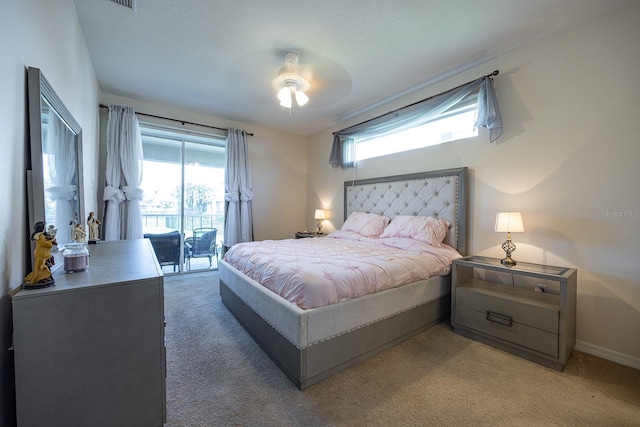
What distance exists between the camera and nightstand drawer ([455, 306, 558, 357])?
1820mm

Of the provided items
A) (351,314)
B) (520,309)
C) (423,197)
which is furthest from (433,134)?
(351,314)

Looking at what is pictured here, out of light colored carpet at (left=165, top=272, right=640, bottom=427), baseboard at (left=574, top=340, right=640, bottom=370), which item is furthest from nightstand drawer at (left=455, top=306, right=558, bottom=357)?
baseboard at (left=574, top=340, right=640, bottom=370)

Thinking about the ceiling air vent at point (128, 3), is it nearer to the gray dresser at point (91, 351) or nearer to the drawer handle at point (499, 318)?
the gray dresser at point (91, 351)

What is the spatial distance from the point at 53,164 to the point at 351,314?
6.57 ft

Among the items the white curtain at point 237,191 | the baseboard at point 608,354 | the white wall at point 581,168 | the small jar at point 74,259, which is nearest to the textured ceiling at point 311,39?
the white wall at point 581,168

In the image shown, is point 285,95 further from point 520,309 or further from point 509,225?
point 520,309

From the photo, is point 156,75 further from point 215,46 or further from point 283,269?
point 283,269

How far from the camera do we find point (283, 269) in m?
1.92

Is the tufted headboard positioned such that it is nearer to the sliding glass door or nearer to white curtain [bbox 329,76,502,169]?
white curtain [bbox 329,76,502,169]

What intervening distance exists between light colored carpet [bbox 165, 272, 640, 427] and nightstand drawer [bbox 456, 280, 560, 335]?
309 millimetres

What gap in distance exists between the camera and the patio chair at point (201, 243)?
4242 millimetres

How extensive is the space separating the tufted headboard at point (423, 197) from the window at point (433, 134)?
409 millimetres

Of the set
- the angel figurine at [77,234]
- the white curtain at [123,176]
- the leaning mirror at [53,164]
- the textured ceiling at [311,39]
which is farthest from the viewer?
the white curtain at [123,176]

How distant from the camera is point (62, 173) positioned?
1594 millimetres
